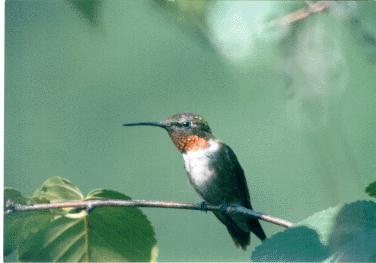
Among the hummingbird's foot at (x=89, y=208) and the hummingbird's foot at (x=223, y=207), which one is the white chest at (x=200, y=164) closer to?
the hummingbird's foot at (x=223, y=207)

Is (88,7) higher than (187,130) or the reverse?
the reverse

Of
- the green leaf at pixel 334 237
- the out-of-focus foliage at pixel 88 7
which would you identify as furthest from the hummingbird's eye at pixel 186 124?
the out-of-focus foliage at pixel 88 7

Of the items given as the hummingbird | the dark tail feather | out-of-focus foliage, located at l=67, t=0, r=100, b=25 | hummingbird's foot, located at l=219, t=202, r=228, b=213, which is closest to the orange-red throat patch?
the hummingbird

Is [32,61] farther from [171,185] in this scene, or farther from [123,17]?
[171,185]

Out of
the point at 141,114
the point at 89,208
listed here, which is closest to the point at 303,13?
the point at 89,208

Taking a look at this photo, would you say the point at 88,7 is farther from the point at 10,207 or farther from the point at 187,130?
the point at 187,130

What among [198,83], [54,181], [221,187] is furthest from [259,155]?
[54,181]

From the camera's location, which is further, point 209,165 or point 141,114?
point 209,165

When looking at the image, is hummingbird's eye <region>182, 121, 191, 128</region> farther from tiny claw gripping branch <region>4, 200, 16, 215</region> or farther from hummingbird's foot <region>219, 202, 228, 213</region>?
tiny claw gripping branch <region>4, 200, 16, 215</region>
